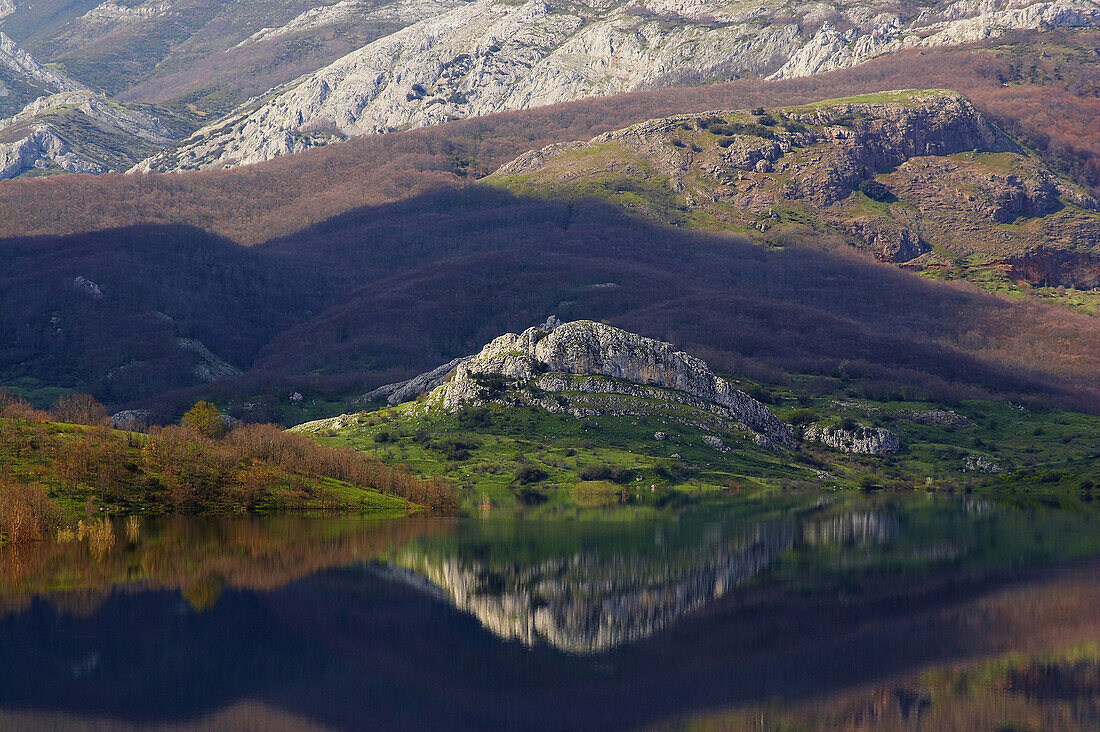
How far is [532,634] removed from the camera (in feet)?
262

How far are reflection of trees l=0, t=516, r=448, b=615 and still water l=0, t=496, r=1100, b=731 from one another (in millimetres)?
472

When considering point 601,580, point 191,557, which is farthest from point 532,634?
point 191,557

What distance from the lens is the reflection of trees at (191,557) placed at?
86.9 meters

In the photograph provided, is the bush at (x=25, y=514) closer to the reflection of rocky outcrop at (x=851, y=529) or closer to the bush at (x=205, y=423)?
the bush at (x=205, y=423)

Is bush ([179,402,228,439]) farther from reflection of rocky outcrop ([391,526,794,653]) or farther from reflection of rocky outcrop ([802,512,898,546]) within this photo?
reflection of rocky outcrop ([802,512,898,546])

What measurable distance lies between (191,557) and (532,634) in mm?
42128

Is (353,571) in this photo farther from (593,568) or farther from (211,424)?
(211,424)

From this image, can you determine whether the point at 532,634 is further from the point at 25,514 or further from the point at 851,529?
the point at 851,529

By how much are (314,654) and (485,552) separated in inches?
1966

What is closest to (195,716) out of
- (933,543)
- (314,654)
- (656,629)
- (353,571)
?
(314,654)

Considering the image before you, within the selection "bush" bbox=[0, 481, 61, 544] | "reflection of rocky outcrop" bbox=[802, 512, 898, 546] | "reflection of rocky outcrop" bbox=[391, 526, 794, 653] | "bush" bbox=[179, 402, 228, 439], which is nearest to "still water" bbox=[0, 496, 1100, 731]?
"reflection of rocky outcrop" bbox=[391, 526, 794, 653]

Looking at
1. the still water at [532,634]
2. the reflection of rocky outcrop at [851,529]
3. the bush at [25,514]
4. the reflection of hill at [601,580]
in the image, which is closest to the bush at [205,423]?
the still water at [532,634]

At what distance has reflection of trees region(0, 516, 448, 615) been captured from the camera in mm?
86938

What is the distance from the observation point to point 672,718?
6066 cm
